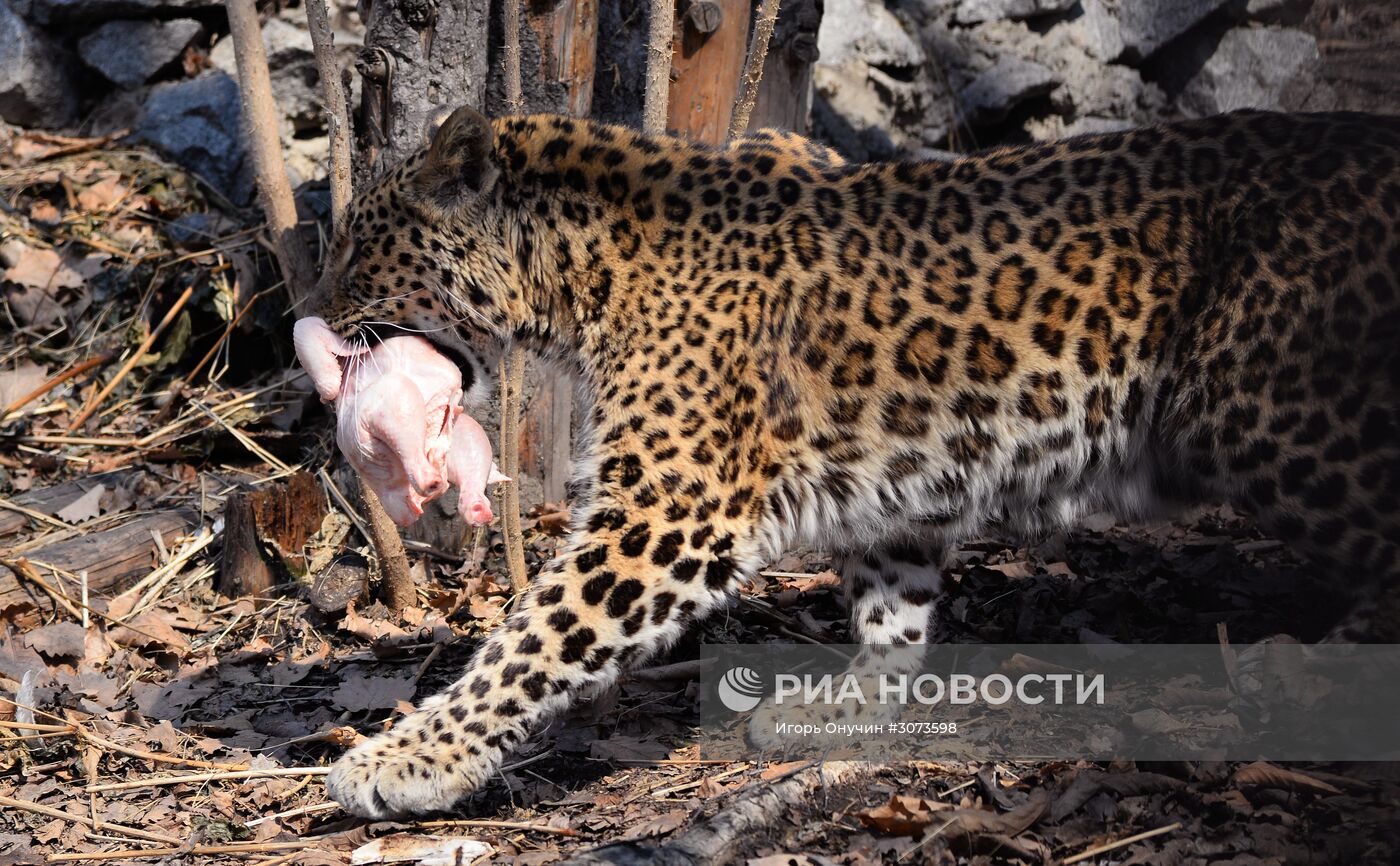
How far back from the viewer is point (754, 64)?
20.2 feet

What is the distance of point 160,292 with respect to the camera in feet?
29.6

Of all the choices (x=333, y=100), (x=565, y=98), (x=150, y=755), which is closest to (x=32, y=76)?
(x=333, y=100)

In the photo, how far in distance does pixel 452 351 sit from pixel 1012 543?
3.27 m

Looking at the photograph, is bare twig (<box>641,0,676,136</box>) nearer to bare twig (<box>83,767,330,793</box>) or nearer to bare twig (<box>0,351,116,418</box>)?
bare twig (<box>83,767,330,793</box>)

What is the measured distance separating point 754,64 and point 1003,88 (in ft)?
17.7

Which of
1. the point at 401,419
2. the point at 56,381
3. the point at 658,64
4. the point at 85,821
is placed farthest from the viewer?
the point at 56,381

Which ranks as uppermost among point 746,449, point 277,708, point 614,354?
point 614,354

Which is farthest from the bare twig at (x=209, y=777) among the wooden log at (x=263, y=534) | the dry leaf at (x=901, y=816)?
the dry leaf at (x=901, y=816)

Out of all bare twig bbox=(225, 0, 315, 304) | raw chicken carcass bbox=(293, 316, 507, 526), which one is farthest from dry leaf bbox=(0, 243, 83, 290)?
raw chicken carcass bbox=(293, 316, 507, 526)

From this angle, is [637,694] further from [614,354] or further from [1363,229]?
[1363,229]

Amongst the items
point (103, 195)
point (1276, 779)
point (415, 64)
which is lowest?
point (1276, 779)

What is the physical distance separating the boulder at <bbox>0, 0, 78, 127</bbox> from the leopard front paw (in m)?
7.58

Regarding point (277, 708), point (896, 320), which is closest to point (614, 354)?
point (896, 320)

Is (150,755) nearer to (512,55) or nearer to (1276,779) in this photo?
(512,55)
